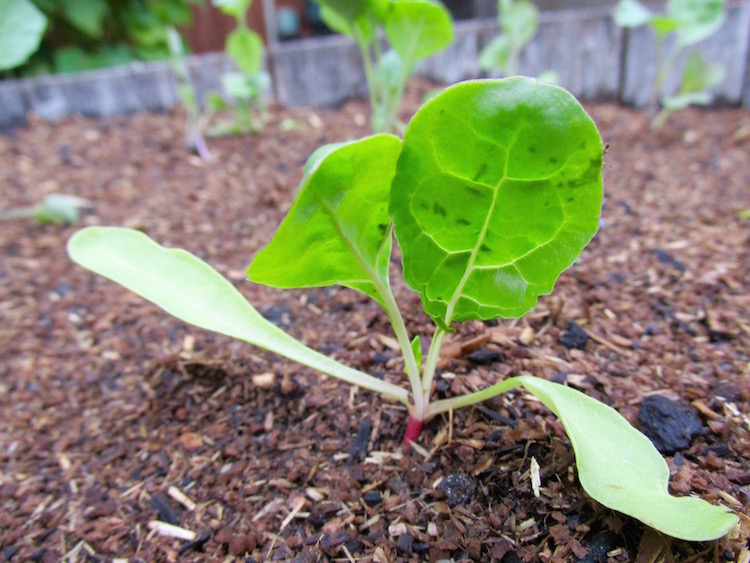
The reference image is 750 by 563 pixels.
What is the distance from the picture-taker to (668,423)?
0.81 m

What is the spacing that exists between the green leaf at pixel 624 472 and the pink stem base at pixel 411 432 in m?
0.19

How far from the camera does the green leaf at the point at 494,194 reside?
601 mm

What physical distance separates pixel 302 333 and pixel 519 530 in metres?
0.58

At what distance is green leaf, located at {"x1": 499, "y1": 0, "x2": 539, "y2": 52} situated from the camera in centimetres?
227

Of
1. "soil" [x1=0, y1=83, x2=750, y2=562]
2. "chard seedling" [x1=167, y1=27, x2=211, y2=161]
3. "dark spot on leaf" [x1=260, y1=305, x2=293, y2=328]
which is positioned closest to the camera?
"soil" [x1=0, y1=83, x2=750, y2=562]

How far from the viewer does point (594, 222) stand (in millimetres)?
662

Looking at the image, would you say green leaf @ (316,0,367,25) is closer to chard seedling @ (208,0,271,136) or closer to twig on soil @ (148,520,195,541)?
chard seedling @ (208,0,271,136)

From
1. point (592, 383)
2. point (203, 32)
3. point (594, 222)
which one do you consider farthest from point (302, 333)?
point (203, 32)

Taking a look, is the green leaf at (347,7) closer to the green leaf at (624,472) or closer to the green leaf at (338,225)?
the green leaf at (338,225)

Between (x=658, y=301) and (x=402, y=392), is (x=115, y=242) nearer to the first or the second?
(x=402, y=392)

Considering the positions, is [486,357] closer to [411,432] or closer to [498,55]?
[411,432]

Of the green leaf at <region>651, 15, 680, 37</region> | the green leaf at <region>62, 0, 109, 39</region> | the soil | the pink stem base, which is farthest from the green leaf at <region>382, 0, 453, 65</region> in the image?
the green leaf at <region>62, 0, 109, 39</region>

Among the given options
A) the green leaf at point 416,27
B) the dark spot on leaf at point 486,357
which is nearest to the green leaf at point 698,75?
the green leaf at point 416,27

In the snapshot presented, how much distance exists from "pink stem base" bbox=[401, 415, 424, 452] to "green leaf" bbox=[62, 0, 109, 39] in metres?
3.27
